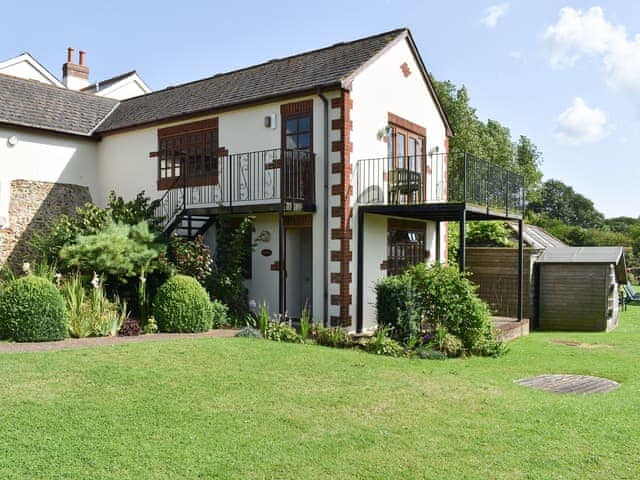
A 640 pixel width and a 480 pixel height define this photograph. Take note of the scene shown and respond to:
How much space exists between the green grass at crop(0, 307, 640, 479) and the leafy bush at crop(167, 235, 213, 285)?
3650 millimetres

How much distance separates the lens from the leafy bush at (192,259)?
12.8m

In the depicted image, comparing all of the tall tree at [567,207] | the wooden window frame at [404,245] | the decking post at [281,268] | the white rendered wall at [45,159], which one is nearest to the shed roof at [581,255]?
the wooden window frame at [404,245]

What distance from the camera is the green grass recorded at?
193 inches

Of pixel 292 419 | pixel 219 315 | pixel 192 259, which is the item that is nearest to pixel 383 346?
pixel 219 315

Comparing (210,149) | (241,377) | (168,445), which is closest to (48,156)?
(210,149)

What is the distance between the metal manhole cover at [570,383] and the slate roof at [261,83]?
7.07 m

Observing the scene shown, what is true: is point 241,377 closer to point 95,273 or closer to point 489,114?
point 95,273

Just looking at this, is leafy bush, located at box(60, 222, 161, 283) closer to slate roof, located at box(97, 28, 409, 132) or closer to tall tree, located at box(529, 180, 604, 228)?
slate roof, located at box(97, 28, 409, 132)

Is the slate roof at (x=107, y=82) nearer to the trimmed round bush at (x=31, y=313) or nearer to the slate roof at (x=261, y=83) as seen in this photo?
the slate roof at (x=261, y=83)

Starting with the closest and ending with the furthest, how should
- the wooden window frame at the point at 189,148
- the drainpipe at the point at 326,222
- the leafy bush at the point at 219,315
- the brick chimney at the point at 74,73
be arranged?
the leafy bush at the point at 219,315
the drainpipe at the point at 326,222
the wooden window frame at the point at 189,148
the brick chimney at the point at 74,73

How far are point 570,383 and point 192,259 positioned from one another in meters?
7.94

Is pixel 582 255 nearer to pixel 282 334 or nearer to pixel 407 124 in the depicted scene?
pixel 407 124

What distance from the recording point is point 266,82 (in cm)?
1467

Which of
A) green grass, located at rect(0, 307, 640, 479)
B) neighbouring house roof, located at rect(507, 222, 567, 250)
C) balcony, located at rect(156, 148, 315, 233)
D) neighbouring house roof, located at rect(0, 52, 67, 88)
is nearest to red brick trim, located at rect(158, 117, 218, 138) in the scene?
balcony, located at rect(156, 148, 315, 233)
